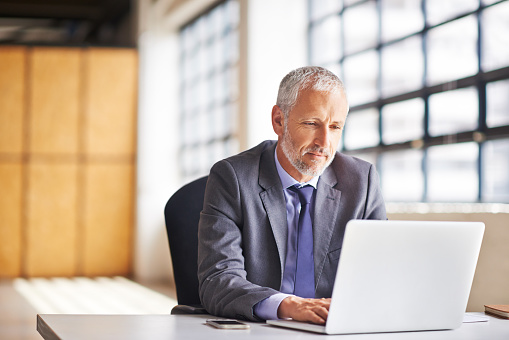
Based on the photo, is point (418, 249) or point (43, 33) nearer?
point (418, 249)

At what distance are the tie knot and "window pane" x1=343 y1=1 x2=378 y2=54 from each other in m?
3.09

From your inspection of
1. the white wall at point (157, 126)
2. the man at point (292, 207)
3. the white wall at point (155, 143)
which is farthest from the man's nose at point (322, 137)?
the white wall at point (155, 143)

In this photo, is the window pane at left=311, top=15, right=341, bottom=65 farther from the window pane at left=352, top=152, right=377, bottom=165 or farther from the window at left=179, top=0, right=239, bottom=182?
the window at left=179, top=0, right=239, bottom=182

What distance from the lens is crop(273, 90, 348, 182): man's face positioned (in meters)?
1.94

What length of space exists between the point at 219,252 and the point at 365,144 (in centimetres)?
326

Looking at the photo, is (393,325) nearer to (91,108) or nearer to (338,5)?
(338,5)

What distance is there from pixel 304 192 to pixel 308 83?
0.33 m

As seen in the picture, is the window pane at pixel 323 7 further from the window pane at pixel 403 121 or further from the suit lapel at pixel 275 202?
the suit lapel at pixel 275 202

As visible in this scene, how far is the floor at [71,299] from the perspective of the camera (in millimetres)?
5547

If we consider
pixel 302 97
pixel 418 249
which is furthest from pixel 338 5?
pixel 418 249

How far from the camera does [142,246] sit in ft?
28.4

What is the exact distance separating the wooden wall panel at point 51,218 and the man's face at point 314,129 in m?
7.18

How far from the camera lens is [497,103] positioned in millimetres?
3664

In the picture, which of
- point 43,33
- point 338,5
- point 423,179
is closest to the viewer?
point 423,179
